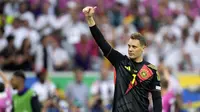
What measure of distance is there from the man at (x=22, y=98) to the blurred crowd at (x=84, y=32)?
4553mm

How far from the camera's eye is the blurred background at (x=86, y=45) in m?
15.9

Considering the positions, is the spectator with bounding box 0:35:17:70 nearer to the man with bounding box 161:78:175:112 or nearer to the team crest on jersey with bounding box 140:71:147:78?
the man with bounding box 161:78:175:112

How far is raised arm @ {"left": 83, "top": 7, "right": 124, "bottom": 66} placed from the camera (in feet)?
26.9

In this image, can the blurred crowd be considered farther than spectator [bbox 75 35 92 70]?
No

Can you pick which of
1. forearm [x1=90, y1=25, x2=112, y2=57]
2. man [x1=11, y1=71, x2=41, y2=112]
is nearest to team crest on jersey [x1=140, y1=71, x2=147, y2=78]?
forearm [x1=90, y1=25, x2=112, y2=57]

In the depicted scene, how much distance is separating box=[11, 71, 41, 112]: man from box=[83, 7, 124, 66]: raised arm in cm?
329

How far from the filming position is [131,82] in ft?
27.7

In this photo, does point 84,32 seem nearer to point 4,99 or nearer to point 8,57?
point 8,57

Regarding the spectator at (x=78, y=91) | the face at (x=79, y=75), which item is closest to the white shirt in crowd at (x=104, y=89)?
the spectator at (x=78, y=91)

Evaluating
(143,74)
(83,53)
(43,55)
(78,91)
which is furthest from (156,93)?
(83,53)

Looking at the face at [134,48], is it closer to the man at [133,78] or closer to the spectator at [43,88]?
the man at [133,78]

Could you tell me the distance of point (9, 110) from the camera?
38.9 ft

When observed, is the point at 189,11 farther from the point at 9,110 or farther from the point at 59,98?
the point at 9,110

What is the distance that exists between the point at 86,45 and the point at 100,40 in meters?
9.20
